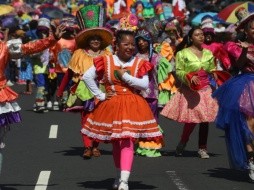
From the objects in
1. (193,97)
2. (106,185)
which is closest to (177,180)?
(106,185)

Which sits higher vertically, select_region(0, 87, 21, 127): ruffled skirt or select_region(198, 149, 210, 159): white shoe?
select_region(0, 87, 21, 127): ruffled skirt

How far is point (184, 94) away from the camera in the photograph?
13.7m

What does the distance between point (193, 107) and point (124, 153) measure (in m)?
3.10

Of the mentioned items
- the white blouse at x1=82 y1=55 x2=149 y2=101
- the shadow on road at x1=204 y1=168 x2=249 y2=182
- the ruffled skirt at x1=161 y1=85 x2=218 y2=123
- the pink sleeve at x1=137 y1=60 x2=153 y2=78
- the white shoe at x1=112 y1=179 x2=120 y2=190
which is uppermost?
the pink sleeve at x1=137 y1=60 x2=153 y2=78

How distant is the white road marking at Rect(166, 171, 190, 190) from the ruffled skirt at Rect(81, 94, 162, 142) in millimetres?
606

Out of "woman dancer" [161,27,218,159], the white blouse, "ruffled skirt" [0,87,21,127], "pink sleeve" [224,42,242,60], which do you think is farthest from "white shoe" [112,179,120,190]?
"woman dancer" [161,27,218,159]

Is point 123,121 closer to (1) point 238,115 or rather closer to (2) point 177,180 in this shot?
(2) point 177,180

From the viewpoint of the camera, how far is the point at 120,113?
10.8 metres

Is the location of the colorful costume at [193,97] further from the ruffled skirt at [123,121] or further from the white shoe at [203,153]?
the ruffled skirt at [123,121]

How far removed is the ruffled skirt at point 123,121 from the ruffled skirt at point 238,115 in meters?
1.06

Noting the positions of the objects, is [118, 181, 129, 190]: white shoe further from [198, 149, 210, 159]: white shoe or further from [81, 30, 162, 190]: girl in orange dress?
[198, 149, 210, 159]: white shoe

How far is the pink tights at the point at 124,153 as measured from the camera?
34.7ft

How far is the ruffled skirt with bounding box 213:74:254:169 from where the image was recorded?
11.5m

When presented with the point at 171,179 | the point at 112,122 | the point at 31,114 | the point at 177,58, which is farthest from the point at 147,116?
the point at 31,114
